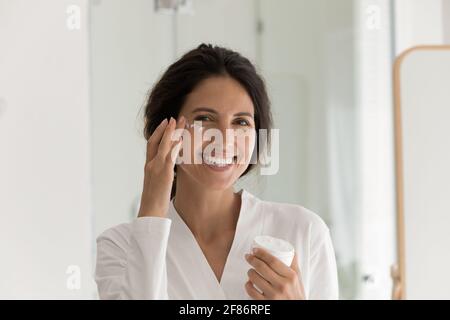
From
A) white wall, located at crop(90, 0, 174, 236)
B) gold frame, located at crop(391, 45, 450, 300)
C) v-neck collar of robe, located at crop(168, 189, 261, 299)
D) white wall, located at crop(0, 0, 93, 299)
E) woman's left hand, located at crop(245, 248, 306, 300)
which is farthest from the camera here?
white wall, located at crop(90, 0, 174, 236)

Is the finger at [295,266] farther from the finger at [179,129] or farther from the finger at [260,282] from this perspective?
the finger at [179,129]

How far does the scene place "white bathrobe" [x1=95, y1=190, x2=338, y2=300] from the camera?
2.72ft

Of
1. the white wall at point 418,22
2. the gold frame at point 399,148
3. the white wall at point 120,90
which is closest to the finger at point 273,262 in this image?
the gold frame at point 399,148

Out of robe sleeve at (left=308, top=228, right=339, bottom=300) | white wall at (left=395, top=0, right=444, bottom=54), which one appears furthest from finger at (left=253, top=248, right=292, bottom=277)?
white wall at (left=395, top=0, right=444, bottom=54)

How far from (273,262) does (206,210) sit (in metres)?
0.18

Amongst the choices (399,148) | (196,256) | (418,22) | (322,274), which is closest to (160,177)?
(196,256)

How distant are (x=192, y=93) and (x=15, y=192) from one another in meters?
0.69

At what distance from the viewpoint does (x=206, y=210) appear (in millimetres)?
958

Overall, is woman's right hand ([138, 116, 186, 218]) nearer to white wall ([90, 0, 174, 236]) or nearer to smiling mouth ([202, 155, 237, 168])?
smiling mouth ([202, 155, 237, 168])

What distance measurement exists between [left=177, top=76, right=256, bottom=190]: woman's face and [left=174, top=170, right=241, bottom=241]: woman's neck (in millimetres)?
34

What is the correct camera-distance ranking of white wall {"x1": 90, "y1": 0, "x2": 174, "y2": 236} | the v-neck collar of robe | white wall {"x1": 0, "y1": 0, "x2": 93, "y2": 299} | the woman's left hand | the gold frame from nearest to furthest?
the woman's left hand < the v-neck collar of robe < the gold frame < white wall {"x1": 0, "y1": 0, "x2": 93, "y2": 299} < white wall {"x1": 90, "y1": 0, "x2": 174, "y2": 236}

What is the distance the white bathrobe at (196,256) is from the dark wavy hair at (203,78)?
127 mm

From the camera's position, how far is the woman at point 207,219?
83 centimetres
